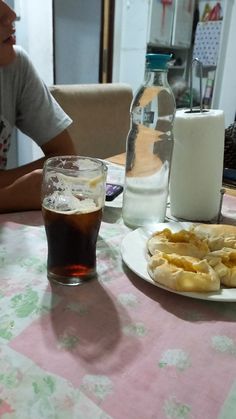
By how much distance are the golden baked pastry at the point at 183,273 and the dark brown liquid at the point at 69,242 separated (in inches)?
3.7

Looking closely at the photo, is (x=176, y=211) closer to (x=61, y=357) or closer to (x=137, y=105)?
(x=137, y=105)

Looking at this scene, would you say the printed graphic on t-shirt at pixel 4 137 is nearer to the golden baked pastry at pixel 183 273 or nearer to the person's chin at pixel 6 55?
the person's chin at pixel 6 55

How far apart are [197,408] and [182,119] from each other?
0.49 meters

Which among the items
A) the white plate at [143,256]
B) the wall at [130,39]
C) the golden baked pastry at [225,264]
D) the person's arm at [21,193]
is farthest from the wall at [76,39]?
the golden baked pastry at [225,264]

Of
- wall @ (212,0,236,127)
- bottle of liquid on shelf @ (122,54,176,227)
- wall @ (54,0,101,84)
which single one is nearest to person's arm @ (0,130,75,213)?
bottle of liquid on shelf @ (122,54,176,227)

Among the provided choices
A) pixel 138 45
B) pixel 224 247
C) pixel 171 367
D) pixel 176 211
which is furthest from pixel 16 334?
pixel 138 45

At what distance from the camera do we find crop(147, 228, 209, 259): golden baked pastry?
522mm

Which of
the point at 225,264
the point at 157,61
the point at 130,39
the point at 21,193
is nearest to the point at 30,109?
the point at 21,193

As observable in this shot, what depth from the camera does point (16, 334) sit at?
0.39 metres

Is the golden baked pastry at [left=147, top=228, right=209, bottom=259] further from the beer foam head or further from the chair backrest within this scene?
the chair backrest

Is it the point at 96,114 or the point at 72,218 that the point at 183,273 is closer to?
the point at 72,218

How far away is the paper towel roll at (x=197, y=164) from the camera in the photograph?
2.19ft

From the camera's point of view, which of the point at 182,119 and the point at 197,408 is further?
the point at 182,119

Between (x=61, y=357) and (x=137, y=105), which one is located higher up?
(x=137, y=105)
